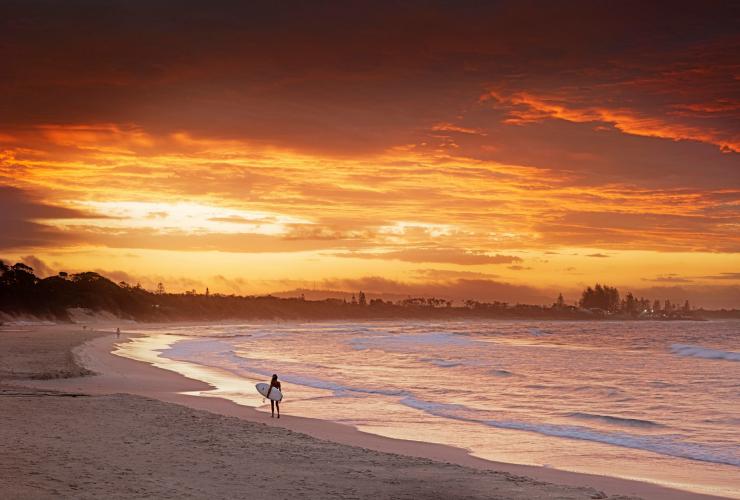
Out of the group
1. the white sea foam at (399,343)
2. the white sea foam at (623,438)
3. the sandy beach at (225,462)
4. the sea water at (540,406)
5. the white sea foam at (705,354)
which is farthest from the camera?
the white sea foam at (399,343)

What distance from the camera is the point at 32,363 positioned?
40500 mm

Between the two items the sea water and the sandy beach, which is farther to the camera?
the sea water

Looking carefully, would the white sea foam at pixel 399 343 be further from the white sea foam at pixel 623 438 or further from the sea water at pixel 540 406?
the white sea foam at pixel 623 438

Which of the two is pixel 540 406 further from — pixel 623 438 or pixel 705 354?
pixel 705 354

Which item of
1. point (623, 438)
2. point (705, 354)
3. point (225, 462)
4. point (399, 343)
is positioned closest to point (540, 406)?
point (623, 438)

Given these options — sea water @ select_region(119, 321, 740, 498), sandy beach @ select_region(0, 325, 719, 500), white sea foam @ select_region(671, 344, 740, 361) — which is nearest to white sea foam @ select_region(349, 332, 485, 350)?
white sea foam @ select_region(671, 344, 740, 361)

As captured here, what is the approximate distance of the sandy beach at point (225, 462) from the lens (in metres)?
12.5

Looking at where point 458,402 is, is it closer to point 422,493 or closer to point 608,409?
point 608,409

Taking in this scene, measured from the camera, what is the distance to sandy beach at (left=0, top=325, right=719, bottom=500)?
41.1 ft

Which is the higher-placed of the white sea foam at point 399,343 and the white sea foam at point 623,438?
the white sea foam at point 623,438

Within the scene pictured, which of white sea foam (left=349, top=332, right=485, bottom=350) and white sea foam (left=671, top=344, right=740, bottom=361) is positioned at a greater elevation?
white sea foam (left=671, top=344, right=740, bottom=361)

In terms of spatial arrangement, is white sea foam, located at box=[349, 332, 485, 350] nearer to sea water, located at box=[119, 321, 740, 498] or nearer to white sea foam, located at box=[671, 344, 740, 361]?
white sea foam, located at box=[671, 344, 740, 361]

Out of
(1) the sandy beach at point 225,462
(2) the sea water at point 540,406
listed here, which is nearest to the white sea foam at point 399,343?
(2) the sea water at point 540,406

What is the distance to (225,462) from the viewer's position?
1489cm
